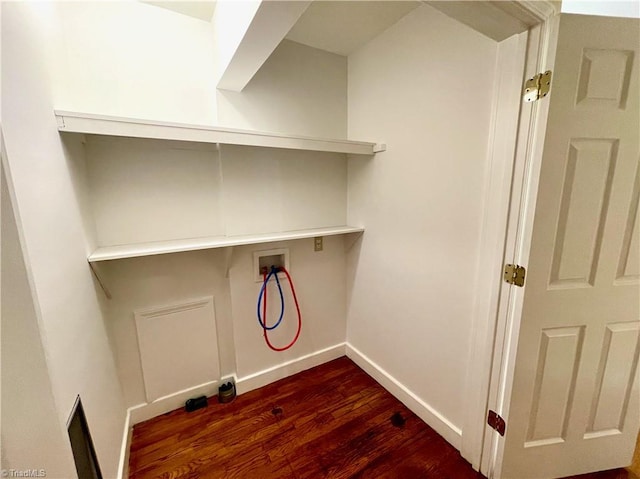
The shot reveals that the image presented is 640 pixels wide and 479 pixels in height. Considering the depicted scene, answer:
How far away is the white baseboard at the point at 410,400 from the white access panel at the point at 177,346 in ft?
3.86

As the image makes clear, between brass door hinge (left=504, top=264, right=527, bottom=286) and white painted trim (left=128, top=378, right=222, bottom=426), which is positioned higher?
brass door hinge (left=504, top=264, right=527, bottom=286)

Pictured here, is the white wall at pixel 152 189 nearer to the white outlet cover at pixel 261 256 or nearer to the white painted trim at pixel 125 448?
the white outlet cover at pixel 261 256

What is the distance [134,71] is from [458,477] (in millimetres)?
2827

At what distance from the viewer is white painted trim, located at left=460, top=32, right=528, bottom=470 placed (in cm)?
108

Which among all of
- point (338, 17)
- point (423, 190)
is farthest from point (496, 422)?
point (338, 17)

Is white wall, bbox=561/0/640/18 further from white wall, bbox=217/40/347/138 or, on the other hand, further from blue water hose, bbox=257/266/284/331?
blue water hose, bbox=257/266/284/331

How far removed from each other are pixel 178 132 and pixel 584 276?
1.99m

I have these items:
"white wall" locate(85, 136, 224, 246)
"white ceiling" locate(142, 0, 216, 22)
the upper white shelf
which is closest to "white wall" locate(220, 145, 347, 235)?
"white wall" locate(85, 136, 224, 246)

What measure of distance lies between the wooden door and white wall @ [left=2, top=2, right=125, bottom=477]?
5.73 feet

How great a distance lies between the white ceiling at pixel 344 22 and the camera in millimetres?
1466

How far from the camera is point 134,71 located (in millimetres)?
1431

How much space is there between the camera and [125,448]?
56.8 inches

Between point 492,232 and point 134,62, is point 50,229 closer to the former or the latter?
point 134,62

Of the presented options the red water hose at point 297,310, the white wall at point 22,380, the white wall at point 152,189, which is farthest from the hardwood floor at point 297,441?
the white wall at point 152,189
